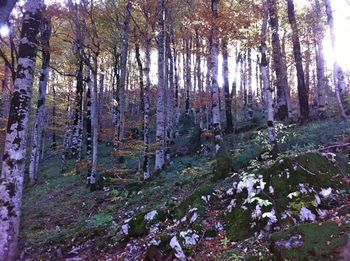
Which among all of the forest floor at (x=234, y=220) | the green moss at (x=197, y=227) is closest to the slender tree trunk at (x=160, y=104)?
the forest floor at (x=234, y=220)

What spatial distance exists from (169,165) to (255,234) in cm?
1131

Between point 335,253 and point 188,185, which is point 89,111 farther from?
point 335,253

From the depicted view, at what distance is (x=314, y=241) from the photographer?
4.51 metres

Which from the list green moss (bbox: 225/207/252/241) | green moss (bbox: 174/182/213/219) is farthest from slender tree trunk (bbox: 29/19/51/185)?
green moss (bbox: 225/207/252/241)

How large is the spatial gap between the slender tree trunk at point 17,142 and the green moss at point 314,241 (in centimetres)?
494

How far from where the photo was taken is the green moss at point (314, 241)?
14.1ft

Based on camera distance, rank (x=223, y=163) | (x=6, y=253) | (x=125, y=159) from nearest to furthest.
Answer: (x=6, y=253) → (x=223, y=163) → (x=125, y=159)

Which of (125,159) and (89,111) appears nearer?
(89,111)

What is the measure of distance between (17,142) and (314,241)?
590 cm

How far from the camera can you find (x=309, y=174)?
7.20m

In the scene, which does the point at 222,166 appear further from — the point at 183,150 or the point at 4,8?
the point at 183,150

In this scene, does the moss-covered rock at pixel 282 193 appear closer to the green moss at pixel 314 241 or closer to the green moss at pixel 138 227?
the green moss at pixel 314 241

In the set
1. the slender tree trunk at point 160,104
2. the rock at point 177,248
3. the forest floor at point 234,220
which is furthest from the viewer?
the slender tree trunk at point 160,104

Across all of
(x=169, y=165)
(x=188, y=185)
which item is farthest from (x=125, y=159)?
(x=188, y=185)
